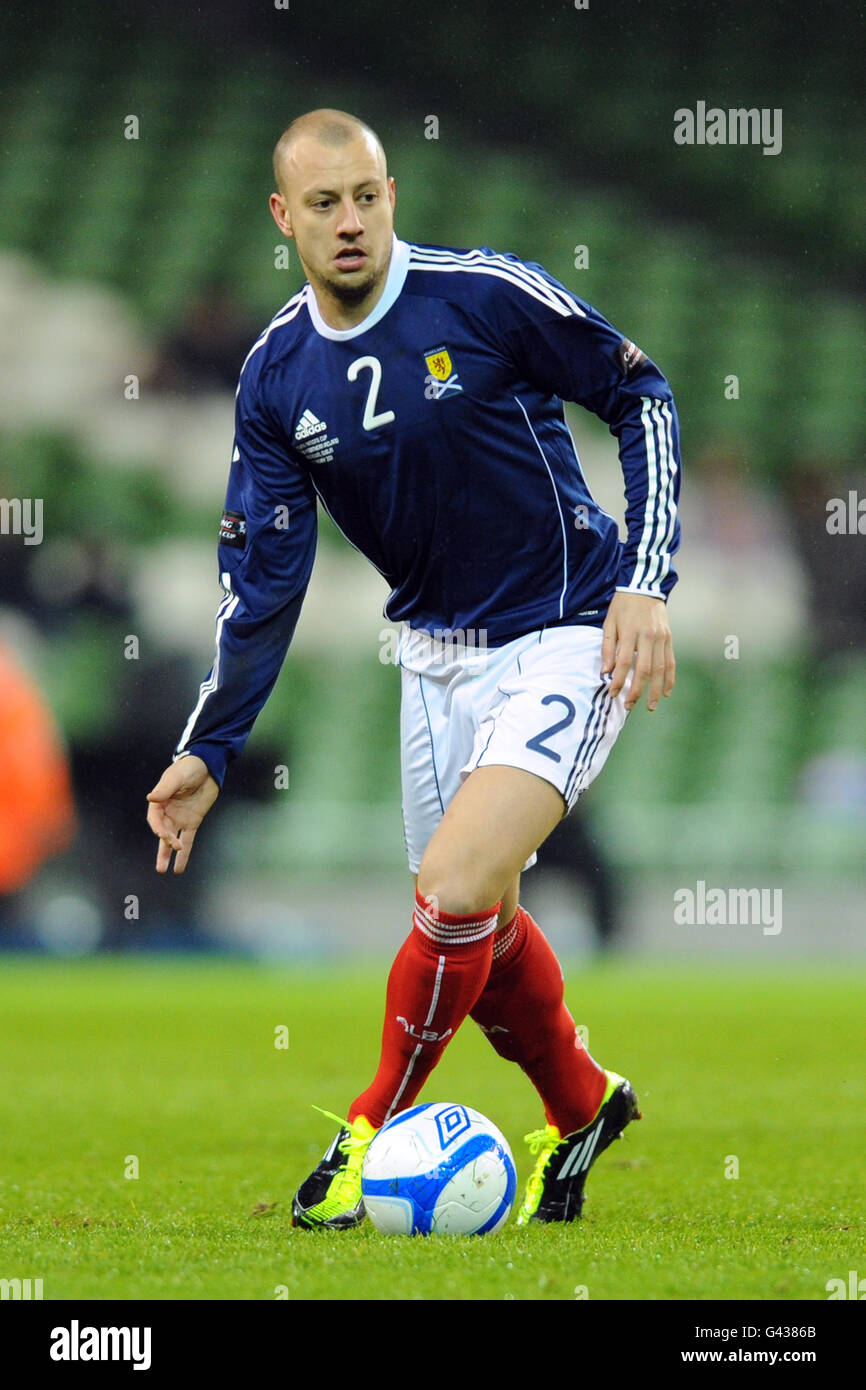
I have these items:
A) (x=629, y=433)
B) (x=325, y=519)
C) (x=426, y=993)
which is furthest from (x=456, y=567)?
(x=325, y=519)

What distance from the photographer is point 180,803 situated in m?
3.58

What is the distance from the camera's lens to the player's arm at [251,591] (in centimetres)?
363

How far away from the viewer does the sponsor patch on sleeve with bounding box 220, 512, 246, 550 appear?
367 cm

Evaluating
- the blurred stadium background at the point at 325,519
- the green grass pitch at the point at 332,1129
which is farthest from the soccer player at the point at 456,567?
the blurred stadium background at the point at 325,519

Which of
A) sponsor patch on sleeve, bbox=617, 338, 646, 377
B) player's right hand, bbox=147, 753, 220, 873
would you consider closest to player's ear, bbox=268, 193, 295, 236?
sponsor patch on sleeve, bbox=617, 338, 646, 377

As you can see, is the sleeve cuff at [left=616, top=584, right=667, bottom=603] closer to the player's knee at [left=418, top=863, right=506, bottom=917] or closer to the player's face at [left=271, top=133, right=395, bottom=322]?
the player's knee at [left=418, top=863, right=506, bottom=917]

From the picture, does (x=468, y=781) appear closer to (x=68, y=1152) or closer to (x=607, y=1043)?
(x=68, y=1152)

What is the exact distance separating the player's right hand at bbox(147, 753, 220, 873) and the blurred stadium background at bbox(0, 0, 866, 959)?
24.8ft

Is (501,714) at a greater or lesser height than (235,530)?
lesser

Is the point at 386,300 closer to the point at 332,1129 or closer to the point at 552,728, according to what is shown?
the point at 552,728

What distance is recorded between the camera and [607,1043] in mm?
7133

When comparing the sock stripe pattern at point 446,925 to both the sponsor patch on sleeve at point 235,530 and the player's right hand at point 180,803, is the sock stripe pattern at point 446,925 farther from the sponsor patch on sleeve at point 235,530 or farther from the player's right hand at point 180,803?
the sponsor patch on sleeve at point 235,530

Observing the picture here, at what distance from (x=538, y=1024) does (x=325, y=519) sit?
1067 centimetres

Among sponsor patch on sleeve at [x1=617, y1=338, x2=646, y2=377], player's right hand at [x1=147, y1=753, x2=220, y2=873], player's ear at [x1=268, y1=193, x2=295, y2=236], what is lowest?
player's right hand at [x1=147, y1=753, x2=220, y2=873]
